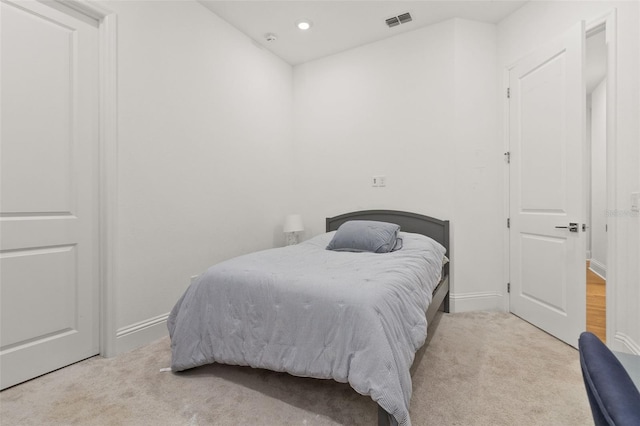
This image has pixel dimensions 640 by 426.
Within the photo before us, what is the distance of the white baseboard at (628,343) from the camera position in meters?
1.88

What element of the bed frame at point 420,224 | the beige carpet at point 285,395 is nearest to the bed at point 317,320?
the beige carpet at point 285,395

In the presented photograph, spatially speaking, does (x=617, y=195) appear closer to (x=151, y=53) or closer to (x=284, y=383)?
(x=284, y=383)

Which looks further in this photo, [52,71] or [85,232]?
[85,232]

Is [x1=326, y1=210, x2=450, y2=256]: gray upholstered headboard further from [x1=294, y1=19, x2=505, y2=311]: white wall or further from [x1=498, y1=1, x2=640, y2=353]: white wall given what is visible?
[x1=498, y1=1, x2=640, y2=353]: white wall

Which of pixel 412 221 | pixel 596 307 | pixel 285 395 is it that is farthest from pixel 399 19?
pixel 596 307

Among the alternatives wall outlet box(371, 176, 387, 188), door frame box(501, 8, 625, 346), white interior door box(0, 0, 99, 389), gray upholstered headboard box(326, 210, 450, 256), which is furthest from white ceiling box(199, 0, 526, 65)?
gray upholstered headboard box(326, 210, 450, 256)

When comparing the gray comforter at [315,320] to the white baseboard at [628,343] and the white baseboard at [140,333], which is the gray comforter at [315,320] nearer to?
the white baseboard at [140,333]

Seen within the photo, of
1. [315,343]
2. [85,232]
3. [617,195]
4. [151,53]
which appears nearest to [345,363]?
[315,343]

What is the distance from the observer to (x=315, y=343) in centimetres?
151

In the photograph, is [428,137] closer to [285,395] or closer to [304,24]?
[304,24]

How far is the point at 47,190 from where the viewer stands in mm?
1925

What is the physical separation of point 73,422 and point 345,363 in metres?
1.31

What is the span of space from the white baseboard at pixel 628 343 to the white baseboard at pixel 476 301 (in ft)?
3.21

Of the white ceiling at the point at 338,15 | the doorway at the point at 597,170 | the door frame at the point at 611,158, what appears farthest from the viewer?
the doorway at the point at 597,170
